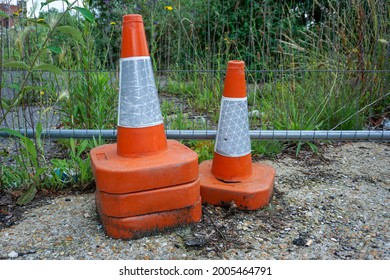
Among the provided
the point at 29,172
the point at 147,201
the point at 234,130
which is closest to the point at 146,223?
the point at 147,201

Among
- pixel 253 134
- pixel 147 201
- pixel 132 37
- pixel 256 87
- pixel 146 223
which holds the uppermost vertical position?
pixel 132 37

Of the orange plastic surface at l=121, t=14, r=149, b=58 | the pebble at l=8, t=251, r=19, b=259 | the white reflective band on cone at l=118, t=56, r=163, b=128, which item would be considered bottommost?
the pebble at l=8, t=251, r=19, b=259

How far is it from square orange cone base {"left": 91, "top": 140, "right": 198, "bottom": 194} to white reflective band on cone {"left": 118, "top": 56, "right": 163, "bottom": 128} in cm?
21

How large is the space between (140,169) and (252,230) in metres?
0.73

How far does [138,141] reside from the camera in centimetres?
249

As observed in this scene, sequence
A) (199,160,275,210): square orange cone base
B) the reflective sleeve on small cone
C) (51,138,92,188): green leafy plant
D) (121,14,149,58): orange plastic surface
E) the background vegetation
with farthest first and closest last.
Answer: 1. the background vegetation
2. (51,138,92,188): green leafy plant
3. the reflective sleeve on small cone
4. (199,160,275,210): square orange cone base
5. (121,14,149,58): orange plastic surface

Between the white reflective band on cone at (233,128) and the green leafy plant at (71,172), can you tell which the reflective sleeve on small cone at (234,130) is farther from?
the green leafy plant at (71,172)

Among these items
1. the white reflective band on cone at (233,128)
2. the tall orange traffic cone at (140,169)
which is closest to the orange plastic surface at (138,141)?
the tall orange traffic cone at (140,169)

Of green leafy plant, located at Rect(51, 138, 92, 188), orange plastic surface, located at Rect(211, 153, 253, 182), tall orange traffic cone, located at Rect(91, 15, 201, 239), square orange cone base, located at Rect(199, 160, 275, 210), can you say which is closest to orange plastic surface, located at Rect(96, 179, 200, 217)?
tall orange traffic cone, located at Rect(91, 15, 201, 239)

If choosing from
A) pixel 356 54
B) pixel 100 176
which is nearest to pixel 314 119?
pixel 356 54

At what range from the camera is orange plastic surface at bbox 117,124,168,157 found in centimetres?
249

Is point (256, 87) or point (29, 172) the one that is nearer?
point (29, 172)

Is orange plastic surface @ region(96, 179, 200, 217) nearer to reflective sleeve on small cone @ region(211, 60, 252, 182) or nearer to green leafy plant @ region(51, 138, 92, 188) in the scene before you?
reflective sleeve on small cone @ region(211, 60, 252, 182)

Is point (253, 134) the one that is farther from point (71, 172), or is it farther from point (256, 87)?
point (71, 172)
